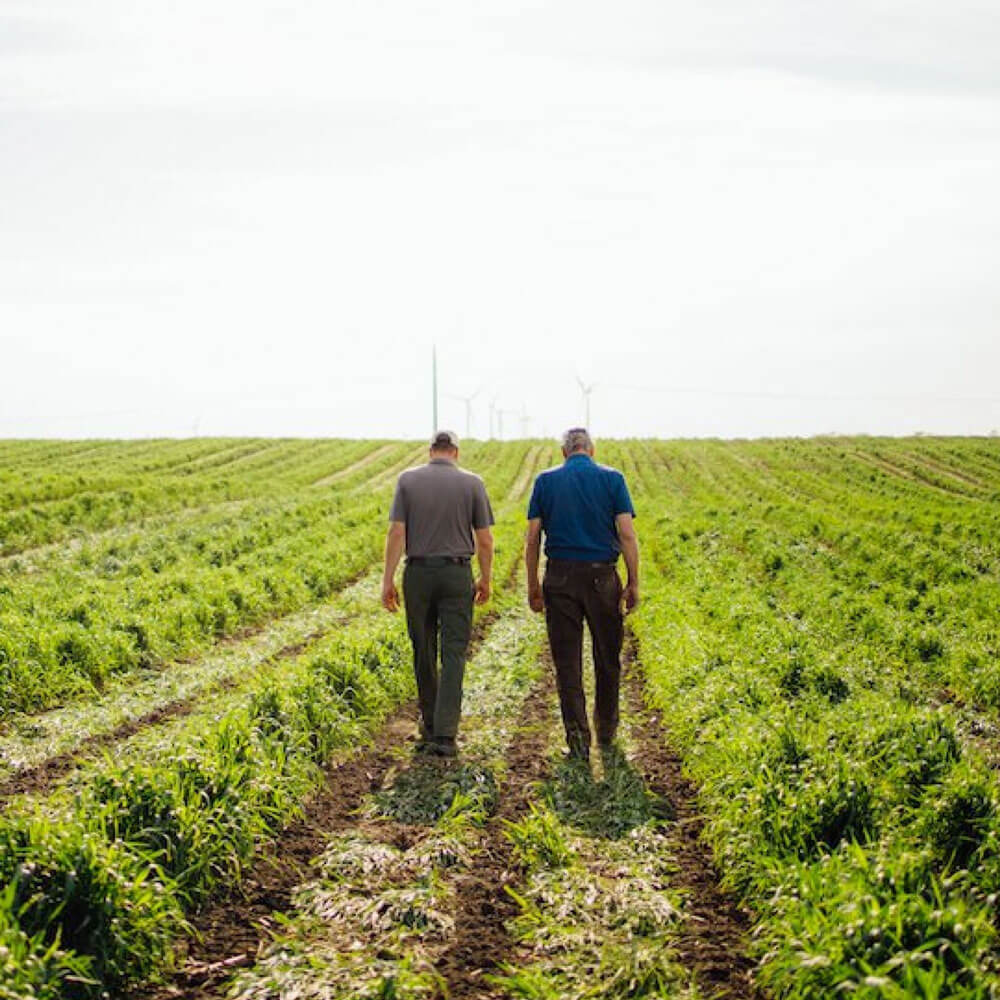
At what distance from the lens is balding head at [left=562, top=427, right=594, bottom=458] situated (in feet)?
29.6

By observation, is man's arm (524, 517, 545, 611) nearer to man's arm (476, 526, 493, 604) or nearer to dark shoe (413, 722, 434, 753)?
man's arm (476, 526, 493, 604)

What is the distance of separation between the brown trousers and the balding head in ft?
3.32

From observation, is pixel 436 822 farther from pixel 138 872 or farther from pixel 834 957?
pixel 834 957

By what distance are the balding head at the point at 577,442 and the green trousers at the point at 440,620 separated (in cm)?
142

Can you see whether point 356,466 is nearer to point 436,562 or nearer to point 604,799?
→ point 436,562

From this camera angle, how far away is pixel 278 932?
538cm

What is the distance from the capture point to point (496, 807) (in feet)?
24.0

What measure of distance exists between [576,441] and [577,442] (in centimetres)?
1

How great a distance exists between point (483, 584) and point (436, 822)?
A: 8.72ft

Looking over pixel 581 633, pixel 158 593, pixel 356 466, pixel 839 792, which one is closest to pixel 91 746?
pixel 581 633

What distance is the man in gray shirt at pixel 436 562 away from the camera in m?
9.02

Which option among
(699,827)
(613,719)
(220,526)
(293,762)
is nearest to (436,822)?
(293,762)

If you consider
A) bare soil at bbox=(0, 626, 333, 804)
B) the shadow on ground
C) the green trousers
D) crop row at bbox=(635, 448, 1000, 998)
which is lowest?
bare soil at bbox=(0, 626, 333, 804)

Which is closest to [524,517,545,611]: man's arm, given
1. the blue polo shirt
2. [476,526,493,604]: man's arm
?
the blue polo shirt
